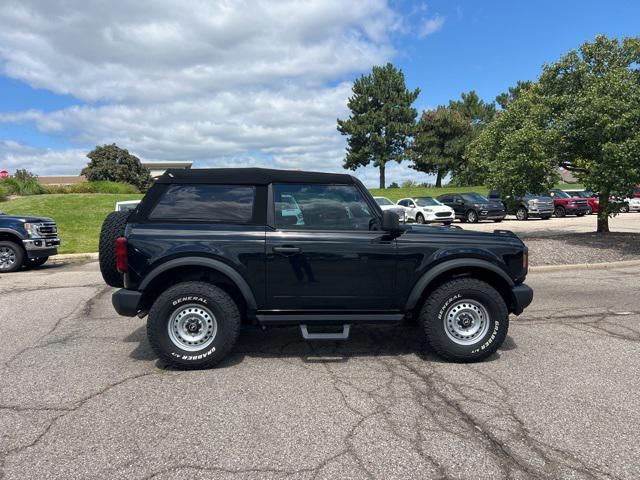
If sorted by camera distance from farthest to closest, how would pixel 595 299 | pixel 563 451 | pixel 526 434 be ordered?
pixel 595 299
pixel 526 434
pixel 563 451

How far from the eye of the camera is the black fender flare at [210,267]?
429 cm

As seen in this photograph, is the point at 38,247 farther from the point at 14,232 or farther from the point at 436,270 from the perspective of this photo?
the point at 436,270

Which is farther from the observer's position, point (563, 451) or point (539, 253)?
point (539, 253)

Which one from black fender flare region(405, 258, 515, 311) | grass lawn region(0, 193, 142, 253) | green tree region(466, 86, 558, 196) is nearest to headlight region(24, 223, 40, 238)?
grass lawn region(0, 193, 142, 253)

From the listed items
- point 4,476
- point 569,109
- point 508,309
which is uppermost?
point 569,109

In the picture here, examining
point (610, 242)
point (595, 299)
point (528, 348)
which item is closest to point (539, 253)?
point (610, 242)

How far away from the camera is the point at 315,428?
3.26 m

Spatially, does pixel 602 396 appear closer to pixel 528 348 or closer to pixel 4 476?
pixel 528 348

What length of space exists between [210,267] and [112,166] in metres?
58.4

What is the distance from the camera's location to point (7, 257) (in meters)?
11.0

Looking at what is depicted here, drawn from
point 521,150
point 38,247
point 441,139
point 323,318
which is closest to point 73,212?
point 38,247

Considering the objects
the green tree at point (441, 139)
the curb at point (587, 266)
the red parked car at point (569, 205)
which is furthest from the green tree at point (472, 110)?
the curb at point (587, 266)

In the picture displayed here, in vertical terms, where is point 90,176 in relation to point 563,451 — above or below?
above

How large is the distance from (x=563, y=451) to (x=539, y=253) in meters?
9.02
